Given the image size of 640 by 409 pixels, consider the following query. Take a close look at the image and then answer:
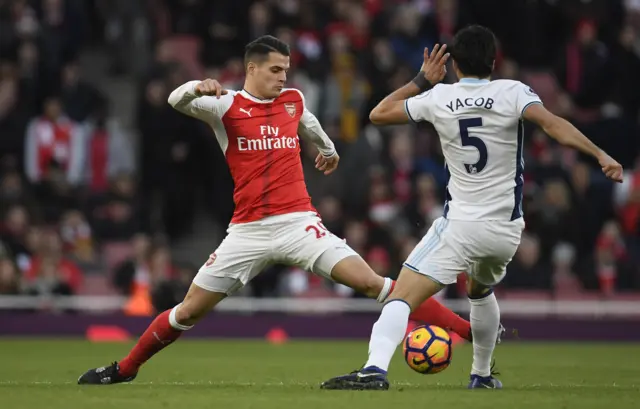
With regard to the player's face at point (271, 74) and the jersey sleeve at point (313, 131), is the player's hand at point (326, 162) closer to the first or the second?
the jersey sleeve at point (313, 131)

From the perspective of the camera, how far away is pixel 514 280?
17625 mm

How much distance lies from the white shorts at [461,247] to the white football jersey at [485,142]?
0.06 metres

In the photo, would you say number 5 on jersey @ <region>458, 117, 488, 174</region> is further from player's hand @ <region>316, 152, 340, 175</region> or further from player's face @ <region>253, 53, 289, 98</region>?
player's hand @ <region>316, 152, 340, 175</region>

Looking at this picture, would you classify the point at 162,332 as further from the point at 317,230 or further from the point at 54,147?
the point at 54,147

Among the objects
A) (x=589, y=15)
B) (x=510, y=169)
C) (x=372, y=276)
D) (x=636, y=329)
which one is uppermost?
(x=589, y=15)

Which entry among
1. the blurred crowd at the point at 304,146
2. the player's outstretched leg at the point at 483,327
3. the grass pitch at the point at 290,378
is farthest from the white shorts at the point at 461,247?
the blurred crowd at the point at 304,146

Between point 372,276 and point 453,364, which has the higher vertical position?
point 372,276

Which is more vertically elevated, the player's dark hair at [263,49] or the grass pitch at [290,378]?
the player's dark hair at [263,49]

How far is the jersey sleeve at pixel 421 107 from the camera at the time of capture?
877cm

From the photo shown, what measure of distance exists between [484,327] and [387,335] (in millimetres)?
991

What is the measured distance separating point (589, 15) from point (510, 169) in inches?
501

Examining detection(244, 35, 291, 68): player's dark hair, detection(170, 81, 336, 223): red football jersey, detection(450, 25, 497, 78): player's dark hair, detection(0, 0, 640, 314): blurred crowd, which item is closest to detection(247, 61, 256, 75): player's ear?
detection(244, 35, 291, 68): player's dark hair

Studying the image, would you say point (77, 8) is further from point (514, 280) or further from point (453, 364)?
point (453, 364)

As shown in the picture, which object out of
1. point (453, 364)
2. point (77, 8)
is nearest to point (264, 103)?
point (453, 364)
